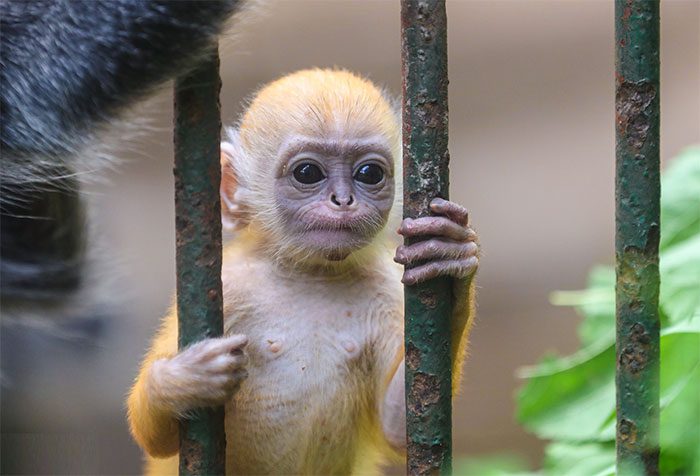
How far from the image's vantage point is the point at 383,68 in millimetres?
7992

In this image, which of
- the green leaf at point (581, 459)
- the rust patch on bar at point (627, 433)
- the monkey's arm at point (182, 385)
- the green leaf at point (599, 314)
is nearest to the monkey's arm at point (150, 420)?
the monkey's arm at point (182, 385)

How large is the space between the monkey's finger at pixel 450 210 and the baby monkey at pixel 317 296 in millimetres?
493

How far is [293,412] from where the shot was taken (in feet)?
8.37

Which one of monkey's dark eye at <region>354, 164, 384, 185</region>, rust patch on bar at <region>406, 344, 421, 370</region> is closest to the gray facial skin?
monkey's dark eye at <region>354, 164, 384, 185</region>

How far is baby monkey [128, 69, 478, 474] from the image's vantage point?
2.52m

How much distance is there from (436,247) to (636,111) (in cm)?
45

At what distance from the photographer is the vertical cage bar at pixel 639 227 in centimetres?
173

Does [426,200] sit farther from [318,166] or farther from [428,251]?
[318,166]

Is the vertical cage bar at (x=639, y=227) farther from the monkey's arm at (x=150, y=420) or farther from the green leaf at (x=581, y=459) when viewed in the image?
the monkey's arm at (x=150, y=420)

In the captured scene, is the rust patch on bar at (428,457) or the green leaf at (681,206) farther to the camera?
the green leaf at (681,206)

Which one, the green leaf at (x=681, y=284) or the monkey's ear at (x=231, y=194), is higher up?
the monkey's ear at (x=231, y=194)

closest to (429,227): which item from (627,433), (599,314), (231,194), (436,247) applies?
(436,247)

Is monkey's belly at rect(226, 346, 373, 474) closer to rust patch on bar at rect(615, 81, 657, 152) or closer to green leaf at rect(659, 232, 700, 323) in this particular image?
green leaf at rect(659, 232, 700, 323)

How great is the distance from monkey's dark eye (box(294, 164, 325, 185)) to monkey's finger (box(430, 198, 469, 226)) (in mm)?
632
